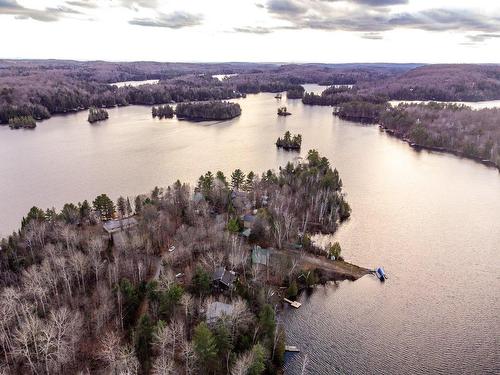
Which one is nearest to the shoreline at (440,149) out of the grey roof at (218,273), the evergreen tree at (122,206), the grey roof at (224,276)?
the grey roof at (224,276)

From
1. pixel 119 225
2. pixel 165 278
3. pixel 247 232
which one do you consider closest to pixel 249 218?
pixel 247 232

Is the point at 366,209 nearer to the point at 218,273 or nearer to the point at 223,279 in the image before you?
the point at 218,273

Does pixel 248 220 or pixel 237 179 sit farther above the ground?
pixel 237 179

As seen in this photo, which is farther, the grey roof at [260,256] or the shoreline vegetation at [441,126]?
the shoreline vegetation at [441,126]

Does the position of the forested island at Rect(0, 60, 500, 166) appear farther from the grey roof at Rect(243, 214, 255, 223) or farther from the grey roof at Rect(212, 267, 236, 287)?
the grey roof at Rect(212, 267, 236, 287)

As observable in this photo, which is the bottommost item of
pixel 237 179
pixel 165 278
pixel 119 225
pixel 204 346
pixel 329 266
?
pixel 329 266

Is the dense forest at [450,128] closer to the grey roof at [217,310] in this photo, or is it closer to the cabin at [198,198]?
the cabin at [198,198]

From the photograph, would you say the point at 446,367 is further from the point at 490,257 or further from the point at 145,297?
the point at 145,297
